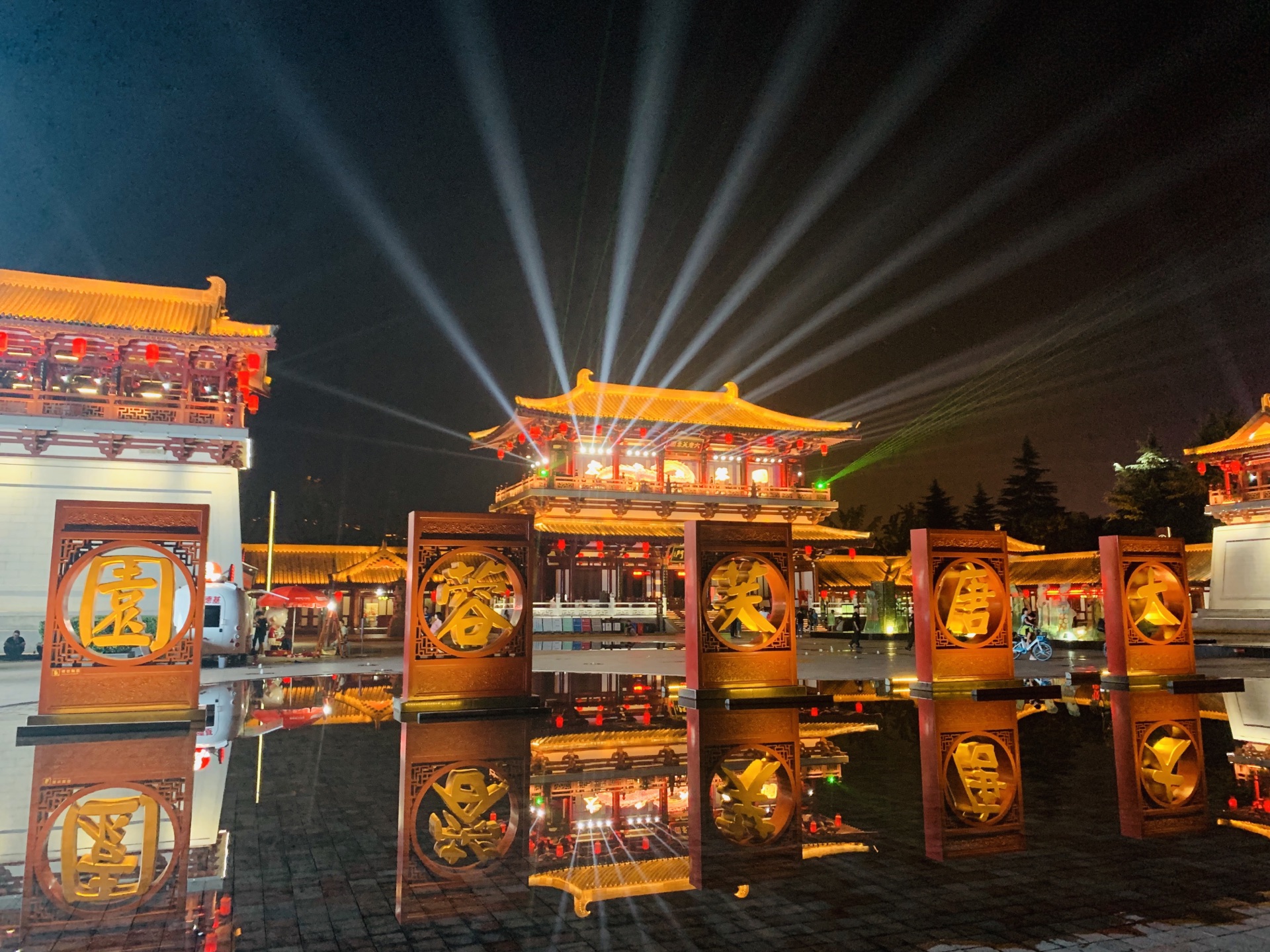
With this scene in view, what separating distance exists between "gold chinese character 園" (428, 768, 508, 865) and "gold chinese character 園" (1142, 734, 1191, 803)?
4.36m

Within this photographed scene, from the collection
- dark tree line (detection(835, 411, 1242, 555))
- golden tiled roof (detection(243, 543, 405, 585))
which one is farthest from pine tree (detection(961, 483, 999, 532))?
golden tiled roof (detection(243, 543, 405, 585))

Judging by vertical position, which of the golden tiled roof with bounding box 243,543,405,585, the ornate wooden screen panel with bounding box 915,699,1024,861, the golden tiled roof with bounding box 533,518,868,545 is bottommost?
the ornate wooden screen panel with bounding box 915,699,1024,861

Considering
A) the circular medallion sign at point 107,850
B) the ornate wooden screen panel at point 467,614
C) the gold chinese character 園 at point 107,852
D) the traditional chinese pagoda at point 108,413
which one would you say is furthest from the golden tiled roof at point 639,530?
the gold chinese character 園 at point 107,852

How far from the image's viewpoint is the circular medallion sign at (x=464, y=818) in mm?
4277

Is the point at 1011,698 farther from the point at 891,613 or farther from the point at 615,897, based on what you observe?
the point at 891,613

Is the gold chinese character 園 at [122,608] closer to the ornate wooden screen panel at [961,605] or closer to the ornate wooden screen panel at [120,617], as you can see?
the ornate wooden screen panel at [120,617]

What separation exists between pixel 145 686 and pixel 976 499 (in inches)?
1752

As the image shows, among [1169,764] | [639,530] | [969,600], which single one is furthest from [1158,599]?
[639,530]

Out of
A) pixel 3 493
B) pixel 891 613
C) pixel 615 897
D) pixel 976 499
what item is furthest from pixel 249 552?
pixel 976 499

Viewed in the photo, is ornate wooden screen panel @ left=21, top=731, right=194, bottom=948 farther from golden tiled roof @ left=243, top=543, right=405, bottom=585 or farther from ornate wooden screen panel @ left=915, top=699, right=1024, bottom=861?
golden tiled roof @ left=243, top=543, right=405, bottom=585

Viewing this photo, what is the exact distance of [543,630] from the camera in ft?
89.1

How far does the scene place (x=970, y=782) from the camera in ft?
19.3

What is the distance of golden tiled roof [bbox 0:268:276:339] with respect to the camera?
829 inches

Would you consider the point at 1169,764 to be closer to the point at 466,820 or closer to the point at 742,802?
the point at 742,802
